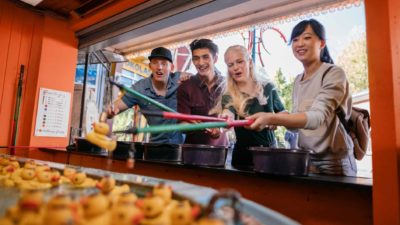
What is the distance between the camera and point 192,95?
3279 mm

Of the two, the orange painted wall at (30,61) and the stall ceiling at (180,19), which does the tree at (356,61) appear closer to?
the stall ceiling at (180,19)

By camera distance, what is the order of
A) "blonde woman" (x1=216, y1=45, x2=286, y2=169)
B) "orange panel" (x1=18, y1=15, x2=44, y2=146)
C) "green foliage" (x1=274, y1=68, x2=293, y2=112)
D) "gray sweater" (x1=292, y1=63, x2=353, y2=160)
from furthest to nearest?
"orange panel" (x1=18, y1=15, x2=44, y2=146) → "green foliage" (x1=274, y1=68, x2=293, y2=112) → "blonde woman" (x1=216, y1=45, x2=286, y2=169) → "gray sweater" (x1=292, y1=63, x2=353, y2=160)

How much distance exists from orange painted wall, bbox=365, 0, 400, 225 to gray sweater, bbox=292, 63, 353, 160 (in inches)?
17.1

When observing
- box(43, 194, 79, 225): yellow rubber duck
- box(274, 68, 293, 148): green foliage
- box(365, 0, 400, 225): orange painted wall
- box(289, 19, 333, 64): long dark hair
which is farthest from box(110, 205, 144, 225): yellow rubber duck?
box(274, 68, 293, 148): green foliage

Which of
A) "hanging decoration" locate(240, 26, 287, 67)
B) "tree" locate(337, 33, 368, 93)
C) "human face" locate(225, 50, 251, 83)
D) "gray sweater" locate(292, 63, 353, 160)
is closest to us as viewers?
"gray sweater" locate(292, 63, 353, 160)

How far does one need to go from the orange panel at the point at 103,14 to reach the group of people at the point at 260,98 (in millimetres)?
657

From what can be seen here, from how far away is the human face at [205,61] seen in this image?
316 cm

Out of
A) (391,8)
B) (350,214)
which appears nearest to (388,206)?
(350,214)

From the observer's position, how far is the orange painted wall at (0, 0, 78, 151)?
3.49 meters

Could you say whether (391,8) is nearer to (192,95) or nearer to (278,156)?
(278,156)

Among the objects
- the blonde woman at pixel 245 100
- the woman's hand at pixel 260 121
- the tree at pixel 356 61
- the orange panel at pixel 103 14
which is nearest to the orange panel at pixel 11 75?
the orange panel at pixel 103 14

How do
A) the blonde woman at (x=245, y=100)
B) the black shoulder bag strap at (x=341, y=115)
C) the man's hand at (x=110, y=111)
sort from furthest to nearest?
the blonde woman at (x=245, y=100)
the black shoulder bag strap at (x=341, y=115)
the man's hand at (x=110, y=111)

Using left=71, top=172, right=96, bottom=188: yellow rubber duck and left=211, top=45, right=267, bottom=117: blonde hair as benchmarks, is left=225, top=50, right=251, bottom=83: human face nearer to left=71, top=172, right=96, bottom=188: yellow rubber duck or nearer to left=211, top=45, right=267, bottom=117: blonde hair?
left=211, top=45, right=267, bottom=117: blonde hair

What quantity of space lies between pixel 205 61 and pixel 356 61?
1562mm
